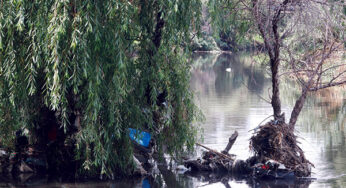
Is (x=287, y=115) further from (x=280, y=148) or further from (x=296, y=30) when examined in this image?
(x=280, y=148)

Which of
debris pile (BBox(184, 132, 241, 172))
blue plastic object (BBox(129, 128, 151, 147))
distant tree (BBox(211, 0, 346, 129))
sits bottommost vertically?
debris pile (BBox(184, 132, 241, 172))

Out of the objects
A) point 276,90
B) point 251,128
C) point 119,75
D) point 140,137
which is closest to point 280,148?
point 276,90

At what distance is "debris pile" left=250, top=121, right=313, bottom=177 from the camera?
41.9 ft

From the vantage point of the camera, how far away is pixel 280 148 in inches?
499

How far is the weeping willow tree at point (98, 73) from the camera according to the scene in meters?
10.8

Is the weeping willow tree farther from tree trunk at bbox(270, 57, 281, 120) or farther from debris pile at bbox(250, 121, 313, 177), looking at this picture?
tree trunk at bbox(270, 57, 281, 120)

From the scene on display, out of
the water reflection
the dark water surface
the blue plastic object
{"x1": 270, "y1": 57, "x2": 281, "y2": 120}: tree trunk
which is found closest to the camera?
the blue plastic object

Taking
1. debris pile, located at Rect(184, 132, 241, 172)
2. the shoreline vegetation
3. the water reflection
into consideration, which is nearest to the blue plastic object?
the shoreline vegetation

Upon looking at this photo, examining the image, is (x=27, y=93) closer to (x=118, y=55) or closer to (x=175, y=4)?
(x=118, y=55)

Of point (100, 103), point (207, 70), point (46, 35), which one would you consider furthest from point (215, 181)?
point (207, 70)

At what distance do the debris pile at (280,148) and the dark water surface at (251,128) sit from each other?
0.39 metres

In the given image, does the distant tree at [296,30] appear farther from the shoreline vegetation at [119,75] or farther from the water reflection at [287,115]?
the water reflection at [287,115]

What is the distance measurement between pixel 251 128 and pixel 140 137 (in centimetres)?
732

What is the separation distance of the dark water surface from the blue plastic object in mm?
893
